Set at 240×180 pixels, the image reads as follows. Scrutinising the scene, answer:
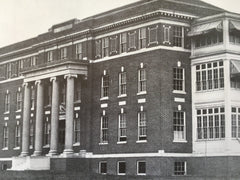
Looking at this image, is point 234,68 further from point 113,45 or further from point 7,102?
point 7,102

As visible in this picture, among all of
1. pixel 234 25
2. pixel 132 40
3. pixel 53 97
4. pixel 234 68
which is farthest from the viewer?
pixel 53 97

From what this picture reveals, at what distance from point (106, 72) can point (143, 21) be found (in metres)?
6.26

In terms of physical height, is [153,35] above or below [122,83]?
above

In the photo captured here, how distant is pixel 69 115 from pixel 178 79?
10.7 meters

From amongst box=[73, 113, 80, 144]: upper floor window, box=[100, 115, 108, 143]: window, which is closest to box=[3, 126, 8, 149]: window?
box=[73, 113, 80, 144]: upper floor window

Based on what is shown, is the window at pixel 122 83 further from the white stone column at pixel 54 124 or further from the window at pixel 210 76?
the white stone column at pixel 54 124

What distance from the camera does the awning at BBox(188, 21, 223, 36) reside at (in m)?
40.8

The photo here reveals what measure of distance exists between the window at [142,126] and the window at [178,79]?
3.41 meters

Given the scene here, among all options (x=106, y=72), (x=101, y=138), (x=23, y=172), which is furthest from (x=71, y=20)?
(x=23, y=172)

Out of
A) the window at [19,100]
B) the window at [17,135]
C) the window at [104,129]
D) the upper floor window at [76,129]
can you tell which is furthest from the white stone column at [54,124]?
the window at [19,100]

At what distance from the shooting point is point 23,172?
45.8m

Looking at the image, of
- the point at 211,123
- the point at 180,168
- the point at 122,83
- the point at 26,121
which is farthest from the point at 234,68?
the point at 26,121

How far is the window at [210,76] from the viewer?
41.0 m

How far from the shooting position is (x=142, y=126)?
43.0 m
